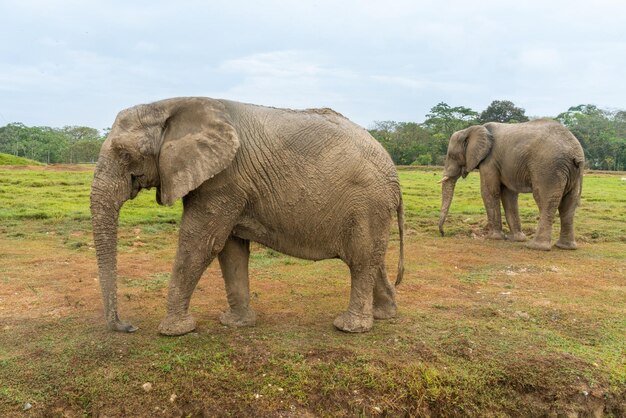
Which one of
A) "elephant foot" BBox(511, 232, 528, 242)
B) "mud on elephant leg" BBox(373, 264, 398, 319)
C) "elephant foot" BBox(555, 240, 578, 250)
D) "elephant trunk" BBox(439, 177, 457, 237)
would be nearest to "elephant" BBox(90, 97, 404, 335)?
"mud on elephant leg" BBox(373, 264, 398, 319)

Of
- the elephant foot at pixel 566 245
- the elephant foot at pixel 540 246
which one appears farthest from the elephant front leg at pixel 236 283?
the elephant foot at pixel 566 245

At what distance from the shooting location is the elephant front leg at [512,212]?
1100 centimetres

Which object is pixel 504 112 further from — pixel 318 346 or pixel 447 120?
pixel 318 346

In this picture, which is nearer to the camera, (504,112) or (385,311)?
(385,311)

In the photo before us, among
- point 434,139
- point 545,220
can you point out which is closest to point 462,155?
point 545,220

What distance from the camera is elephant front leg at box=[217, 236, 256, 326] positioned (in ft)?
17.0

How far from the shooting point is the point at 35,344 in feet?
15.1

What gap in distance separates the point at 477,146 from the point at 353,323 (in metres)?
7.38

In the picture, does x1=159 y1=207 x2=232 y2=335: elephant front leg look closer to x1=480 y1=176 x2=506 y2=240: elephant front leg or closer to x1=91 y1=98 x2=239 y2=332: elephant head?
x1=91 y1=98 x2=239 y2=332: elephant head

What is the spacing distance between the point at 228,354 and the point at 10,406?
5.40 feet

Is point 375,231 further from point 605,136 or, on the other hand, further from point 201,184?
point 605,136

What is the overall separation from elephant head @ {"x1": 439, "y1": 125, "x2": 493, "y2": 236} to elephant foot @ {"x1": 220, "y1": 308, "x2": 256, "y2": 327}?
22.5 ft

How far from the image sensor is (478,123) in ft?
178

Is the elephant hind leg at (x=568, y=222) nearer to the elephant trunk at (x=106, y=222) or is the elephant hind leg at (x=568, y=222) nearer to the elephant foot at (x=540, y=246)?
the elephant foot at (x=540, y=246)
